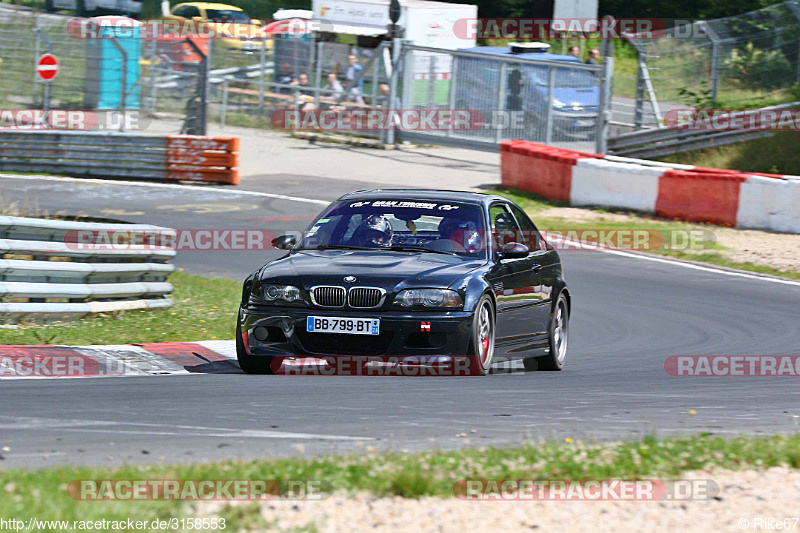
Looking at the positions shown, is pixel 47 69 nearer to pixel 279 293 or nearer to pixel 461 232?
pixel 461 232

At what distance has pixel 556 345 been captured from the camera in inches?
373

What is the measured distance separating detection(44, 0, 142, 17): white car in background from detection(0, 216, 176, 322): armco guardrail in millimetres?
31388

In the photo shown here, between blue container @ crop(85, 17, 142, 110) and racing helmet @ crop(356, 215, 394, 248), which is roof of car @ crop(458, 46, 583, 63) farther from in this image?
racing helmet @ crop(356, 215, 394, 248)

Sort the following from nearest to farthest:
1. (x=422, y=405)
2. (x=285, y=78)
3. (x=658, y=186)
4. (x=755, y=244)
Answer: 1. (x=422, y=405)
2. (x=755, y=244)
3. (x=658, y=186)
4. (x=285, y=78)

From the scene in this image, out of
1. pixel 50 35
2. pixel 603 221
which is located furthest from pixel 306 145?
pixel 603 221

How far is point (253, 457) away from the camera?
5.12 metres

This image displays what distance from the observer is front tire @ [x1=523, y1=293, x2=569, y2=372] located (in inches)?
369

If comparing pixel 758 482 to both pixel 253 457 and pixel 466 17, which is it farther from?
pixel 466 17

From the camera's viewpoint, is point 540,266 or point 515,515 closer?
point 515,515
